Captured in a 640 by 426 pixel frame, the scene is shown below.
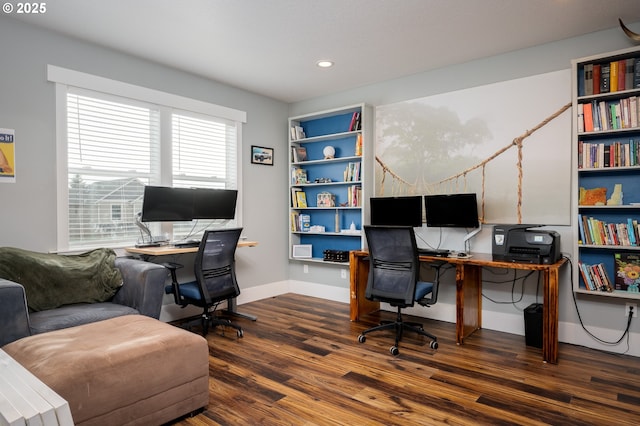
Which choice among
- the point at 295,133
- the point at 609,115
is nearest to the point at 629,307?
the point at 609,115

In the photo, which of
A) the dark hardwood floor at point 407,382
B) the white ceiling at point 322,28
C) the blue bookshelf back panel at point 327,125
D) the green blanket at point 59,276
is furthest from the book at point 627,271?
the green blanket at point 59,276

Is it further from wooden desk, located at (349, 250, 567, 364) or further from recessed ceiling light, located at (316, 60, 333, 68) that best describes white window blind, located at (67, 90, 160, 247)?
wooden desk, located at (349, 250, 567, 364)

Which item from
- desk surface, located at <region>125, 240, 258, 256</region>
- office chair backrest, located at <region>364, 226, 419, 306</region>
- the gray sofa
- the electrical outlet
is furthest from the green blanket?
the electrical outlet

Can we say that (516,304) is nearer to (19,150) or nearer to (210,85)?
(210,85)

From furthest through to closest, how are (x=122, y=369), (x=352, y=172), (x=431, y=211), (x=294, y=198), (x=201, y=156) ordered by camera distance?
(x=294, y=198) < (x=352, y=172) < (x=201, y=156) < (x=431, y=211) < (x=122, y=369)

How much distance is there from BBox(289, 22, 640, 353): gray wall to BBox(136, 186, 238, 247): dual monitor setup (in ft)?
6.98

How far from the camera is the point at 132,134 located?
3.78 metres

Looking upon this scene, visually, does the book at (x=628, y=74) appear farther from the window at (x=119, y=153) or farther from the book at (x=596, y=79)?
the window at (x=119, y=153)

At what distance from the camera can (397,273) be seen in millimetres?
3293

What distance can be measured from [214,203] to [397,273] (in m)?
2.10

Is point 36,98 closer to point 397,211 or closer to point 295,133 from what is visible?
point 295,133

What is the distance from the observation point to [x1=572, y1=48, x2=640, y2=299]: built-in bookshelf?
2.95 m

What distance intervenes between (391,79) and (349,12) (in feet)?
5.48

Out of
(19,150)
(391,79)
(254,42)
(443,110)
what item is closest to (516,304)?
(443,110)
